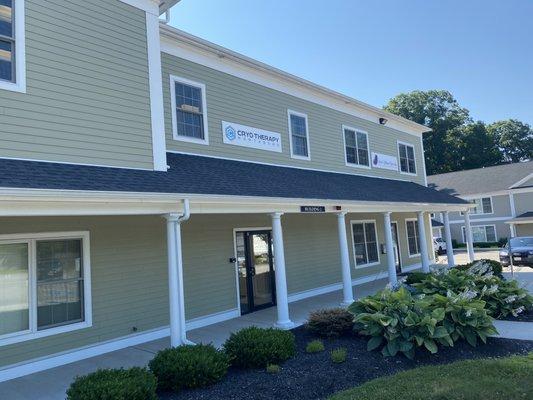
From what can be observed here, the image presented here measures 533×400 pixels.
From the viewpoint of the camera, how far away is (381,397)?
5.18 meters

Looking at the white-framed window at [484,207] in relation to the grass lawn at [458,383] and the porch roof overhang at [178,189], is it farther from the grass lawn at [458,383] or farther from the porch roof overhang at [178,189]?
the grass lawn at [458,383]

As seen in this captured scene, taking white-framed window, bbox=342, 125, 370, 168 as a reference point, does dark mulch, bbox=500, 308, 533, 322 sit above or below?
below

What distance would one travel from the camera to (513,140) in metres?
56.7

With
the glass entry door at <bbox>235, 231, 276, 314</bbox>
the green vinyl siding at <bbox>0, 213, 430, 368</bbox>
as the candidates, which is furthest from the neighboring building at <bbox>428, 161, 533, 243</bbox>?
the green vinyl siding at <bbox>0, 213, 430, 368</bbox>

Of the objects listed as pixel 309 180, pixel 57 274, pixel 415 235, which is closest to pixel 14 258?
pixel 57 274

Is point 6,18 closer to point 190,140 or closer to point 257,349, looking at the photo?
point 190,140

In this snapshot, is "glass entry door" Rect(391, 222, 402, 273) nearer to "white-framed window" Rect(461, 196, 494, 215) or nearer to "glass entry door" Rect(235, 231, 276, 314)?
"glass entry door" Rect(235, 231, 276, 314)

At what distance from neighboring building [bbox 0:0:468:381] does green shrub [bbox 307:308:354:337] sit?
4.39ft

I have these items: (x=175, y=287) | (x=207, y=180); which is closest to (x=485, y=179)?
(x=207, y=180)

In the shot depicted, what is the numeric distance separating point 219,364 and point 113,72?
552cm

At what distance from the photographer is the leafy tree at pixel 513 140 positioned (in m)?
56.7

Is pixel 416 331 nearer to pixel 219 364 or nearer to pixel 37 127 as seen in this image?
pixel 219 364

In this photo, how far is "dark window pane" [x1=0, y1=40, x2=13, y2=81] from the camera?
6.54 meters

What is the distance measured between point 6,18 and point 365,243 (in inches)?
529
